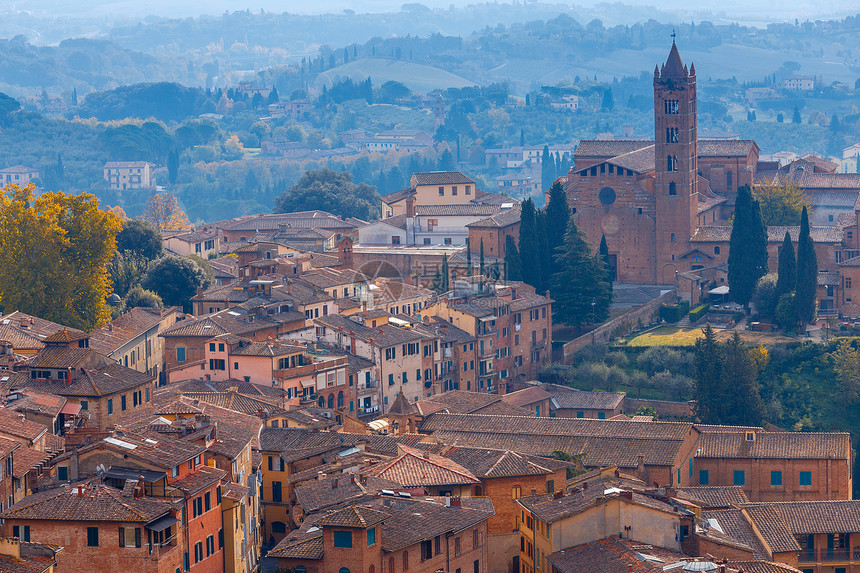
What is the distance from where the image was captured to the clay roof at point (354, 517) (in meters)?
38.7

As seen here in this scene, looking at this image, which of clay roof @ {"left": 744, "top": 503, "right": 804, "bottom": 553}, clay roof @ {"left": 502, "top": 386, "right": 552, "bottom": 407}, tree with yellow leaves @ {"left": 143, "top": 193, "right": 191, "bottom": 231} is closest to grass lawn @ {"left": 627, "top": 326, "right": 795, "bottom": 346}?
clay roof @ {"left": 502, "top": 386, "right": 552, "bottom": 407}

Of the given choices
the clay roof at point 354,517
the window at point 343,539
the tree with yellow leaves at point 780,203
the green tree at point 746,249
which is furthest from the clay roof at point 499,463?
the tree with yellow leaves at point 780,203

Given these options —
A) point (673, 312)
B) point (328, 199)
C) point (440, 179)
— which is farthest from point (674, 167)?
point (328, 199)

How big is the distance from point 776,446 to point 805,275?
19.1 metres

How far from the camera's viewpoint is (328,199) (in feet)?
396

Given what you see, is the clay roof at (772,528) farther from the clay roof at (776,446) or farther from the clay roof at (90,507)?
the clay roof at (90,507)

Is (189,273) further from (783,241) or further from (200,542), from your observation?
(200,542)

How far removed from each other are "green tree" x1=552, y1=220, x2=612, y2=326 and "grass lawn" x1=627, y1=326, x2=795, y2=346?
91.3 inches

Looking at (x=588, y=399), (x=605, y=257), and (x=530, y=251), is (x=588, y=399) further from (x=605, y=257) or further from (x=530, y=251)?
(x=605, y=257)

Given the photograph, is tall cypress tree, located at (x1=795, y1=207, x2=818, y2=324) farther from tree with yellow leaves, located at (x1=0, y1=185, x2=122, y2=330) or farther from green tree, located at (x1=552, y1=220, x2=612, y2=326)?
tree with yellow leaves, located at (x1=0, y1=185, x2=122, y2=330)

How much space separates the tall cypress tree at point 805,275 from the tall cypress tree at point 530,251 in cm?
1222

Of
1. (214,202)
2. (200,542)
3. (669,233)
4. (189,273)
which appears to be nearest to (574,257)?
(669,233)

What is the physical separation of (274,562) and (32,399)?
374 inches

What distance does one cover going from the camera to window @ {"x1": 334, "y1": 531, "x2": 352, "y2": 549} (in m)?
38.8
